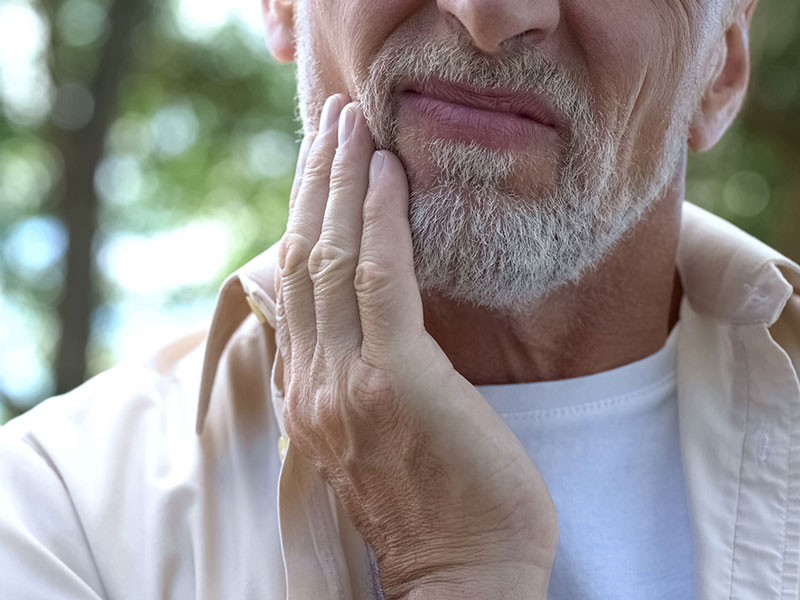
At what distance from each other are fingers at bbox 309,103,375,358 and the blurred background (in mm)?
4070

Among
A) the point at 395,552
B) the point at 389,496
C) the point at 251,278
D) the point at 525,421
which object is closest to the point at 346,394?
the point at 389,496

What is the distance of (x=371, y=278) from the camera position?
4.95 feet

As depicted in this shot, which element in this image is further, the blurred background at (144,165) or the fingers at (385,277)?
the blurred background at (144,165)

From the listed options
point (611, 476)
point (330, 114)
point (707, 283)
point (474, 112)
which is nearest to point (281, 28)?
point (330, 114)

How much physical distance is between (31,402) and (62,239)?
5.21 ft

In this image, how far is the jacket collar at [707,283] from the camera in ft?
6.03

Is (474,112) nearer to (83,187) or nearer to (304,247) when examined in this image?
(304,247)

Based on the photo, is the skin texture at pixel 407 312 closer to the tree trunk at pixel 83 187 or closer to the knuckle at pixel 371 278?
the knuckle at pixel 371 278

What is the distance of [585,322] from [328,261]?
0.84m

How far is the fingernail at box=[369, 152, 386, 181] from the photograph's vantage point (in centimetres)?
161

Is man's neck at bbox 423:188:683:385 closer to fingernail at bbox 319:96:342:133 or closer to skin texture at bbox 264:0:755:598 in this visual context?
skin texture at bbox 264:0:755:598

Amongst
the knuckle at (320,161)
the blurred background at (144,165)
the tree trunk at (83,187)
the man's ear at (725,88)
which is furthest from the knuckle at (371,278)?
the tree trunk at (83,187)

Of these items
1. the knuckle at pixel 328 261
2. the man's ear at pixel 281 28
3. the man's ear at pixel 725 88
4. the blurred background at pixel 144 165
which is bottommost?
the blurred background at pixel 144 165

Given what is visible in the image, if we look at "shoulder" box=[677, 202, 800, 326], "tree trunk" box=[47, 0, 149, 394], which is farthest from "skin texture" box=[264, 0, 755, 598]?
"tree trunk" box=[47, 0, 149, 394]
